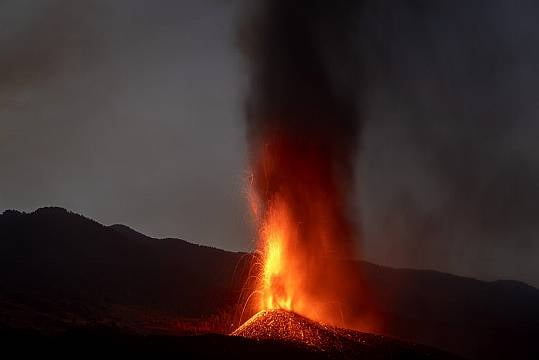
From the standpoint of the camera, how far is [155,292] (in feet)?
400

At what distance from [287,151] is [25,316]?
35523mm

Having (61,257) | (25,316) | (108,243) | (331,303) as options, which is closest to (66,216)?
(108,243)

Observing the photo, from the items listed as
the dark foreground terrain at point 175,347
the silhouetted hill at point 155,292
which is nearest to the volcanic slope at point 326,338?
the dark foreground terrain at point 175,347

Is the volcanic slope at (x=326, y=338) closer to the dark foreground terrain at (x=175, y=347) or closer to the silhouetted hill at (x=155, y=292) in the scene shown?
the dark foreground terrain at (x=175, y=347)

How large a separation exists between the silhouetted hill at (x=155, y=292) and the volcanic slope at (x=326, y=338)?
2836 centimetres

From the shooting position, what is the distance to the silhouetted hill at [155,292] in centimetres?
8425

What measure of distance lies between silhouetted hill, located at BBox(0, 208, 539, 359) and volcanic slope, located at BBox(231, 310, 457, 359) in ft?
93.0

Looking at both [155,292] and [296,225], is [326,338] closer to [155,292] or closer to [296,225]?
[296,225]

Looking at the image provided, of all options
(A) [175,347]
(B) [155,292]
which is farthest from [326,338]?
(B) [155,292]

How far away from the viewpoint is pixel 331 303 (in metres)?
70.6

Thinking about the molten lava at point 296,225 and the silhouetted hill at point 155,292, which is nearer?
the molten lava at point 296,225

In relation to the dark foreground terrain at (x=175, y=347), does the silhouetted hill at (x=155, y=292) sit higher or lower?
higher

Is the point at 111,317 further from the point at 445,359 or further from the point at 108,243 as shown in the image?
the point at 108,243

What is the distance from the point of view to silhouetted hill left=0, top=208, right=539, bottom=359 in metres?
84.2
